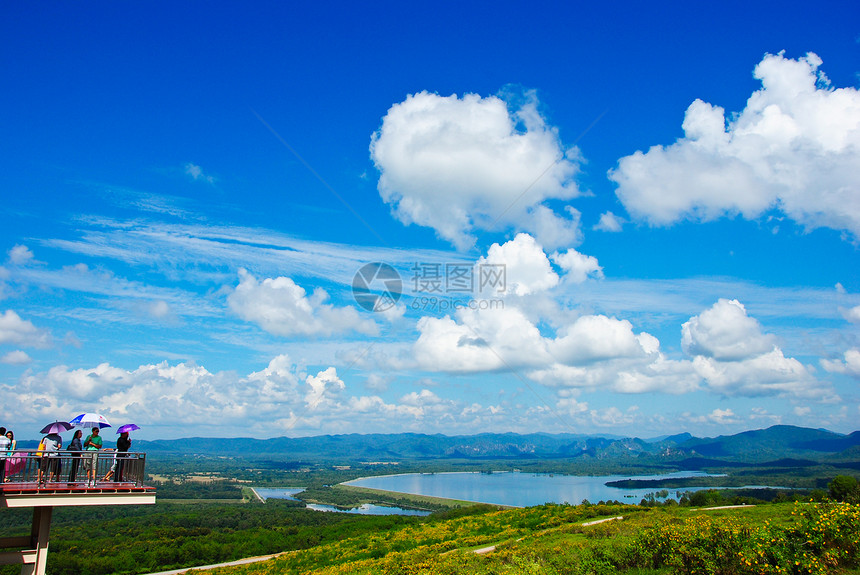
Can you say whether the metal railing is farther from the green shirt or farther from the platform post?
the platform post

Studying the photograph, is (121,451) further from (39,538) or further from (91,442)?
(39,538)

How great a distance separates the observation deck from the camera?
40.3 ft

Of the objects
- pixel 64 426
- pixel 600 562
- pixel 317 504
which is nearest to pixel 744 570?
pixel 600 562

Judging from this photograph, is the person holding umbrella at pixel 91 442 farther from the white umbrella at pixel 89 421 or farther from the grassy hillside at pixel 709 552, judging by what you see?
the grassy hillside at pixel 709 552

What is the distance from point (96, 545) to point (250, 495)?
326 feet

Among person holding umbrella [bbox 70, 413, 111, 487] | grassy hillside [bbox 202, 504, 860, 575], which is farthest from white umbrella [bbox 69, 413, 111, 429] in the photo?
grassy hillside [bbox 202, 504, 860, 575]

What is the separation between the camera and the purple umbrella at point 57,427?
1298cm

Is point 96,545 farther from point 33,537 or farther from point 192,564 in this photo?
point 33,537

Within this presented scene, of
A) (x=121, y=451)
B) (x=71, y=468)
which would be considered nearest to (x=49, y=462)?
(x=71, y=468)

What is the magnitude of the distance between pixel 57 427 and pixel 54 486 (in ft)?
4.56

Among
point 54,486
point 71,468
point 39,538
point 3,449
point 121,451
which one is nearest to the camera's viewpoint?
point 3,449

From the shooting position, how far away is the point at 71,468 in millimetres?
12938

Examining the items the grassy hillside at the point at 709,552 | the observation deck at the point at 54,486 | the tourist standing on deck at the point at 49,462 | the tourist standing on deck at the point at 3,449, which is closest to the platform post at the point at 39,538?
the observation deck at the point at 54,486

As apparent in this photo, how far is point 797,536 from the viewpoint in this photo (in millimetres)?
10445
